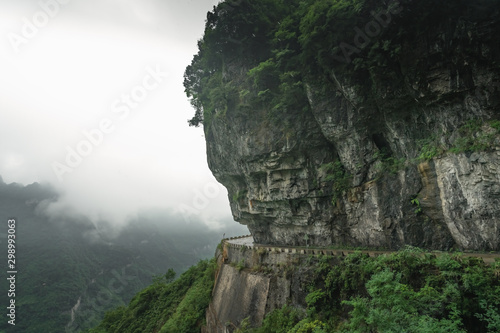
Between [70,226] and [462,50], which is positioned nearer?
[462,50]

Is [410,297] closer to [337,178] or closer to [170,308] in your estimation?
[337,178]

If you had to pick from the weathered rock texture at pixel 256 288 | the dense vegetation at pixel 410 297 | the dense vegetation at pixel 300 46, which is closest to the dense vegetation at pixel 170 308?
the weathered rock texture at pixel 256 288

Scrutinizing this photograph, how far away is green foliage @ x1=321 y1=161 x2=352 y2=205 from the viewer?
1853 centimetres

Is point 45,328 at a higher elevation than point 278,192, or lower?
lower

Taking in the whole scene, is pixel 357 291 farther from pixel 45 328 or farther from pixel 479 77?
pixel 45 328

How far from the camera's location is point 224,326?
1756cm

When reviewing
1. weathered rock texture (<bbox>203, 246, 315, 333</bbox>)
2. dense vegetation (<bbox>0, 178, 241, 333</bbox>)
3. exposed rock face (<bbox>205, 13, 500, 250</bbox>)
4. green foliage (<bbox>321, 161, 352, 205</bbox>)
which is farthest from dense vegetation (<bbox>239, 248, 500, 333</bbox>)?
dense vegetation (<bbox>0, 178, 241, 333</bbox>)

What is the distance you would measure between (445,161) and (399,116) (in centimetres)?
391

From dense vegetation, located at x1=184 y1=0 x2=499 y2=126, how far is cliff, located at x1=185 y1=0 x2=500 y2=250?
86 mm

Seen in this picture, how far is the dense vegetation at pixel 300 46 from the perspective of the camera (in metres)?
13.1

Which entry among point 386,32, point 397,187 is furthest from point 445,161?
point 386,32

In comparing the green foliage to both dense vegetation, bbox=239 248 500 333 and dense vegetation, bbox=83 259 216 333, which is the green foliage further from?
dense vegetation, bbox=83 259 216 333

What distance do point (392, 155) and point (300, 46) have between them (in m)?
11.1


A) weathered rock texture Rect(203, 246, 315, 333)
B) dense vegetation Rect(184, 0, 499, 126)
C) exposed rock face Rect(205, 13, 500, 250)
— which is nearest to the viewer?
exposed rock face Rect(205, 13, 500, 250)
